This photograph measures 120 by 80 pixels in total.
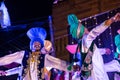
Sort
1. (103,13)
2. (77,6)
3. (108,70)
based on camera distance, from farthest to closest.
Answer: (77,6) < (103,13) < (108,70)

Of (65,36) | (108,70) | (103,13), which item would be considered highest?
(103,13)

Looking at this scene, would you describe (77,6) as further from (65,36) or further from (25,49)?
(25,49)

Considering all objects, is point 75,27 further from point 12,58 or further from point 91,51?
point 12,58

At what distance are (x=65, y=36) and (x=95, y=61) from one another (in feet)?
1.48

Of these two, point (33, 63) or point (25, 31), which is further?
point (25, 31)

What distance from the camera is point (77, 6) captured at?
3.39 metres

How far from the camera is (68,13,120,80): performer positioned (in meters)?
2.95

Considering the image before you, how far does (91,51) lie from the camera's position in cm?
303

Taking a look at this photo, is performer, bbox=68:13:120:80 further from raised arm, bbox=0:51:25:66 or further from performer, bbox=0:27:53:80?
raised arm, bbox=0:51:25:66

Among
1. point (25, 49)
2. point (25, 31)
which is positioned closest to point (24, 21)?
point (25, 31)

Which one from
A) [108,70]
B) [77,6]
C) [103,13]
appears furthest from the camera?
[77,6]

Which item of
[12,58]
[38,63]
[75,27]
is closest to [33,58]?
[38,63]

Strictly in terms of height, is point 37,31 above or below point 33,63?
above

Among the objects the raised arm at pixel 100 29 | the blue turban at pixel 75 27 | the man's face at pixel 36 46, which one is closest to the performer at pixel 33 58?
the man's face at pixel 36 46
